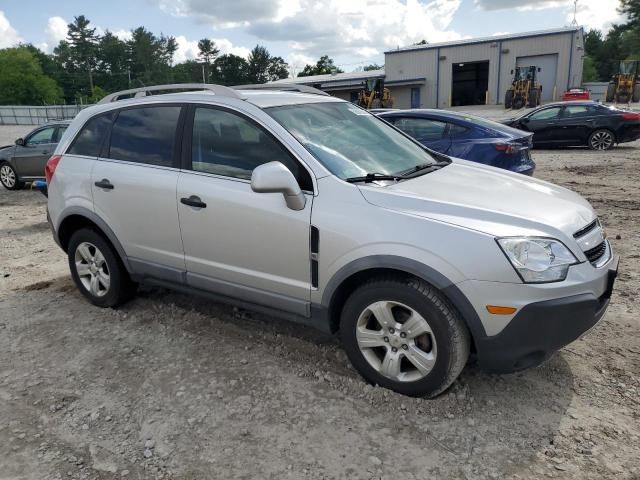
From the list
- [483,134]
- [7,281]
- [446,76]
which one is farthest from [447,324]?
[446,76]

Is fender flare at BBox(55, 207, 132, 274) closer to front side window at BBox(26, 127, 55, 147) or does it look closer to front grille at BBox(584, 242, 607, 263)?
front grille at BBox(584, 242, 607, 263)

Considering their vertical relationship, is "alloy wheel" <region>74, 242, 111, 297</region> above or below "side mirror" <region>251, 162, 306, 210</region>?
below

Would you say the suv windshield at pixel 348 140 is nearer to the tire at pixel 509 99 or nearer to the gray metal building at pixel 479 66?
the tire at pixel 509 99

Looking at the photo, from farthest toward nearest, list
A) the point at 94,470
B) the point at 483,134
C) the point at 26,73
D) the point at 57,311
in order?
the point at 26,73 → the point at 483,134 → the point at 57,311 → the point at 94,470

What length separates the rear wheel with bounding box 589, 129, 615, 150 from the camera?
562 inches

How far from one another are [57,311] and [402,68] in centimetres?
4084

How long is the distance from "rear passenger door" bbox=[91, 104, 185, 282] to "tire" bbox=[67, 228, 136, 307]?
28cm

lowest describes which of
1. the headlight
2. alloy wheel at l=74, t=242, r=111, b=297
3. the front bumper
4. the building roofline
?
alloy wheel at l=74, t=242, r=111, b=297

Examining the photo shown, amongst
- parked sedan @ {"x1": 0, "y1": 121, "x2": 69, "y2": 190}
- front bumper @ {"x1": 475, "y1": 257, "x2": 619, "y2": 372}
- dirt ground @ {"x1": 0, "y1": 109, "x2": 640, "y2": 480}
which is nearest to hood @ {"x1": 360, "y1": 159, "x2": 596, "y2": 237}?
front bumper @ {"x1": 475, "y1": 257, "x2": 619, "y2": 372}

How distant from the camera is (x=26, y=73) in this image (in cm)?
8350

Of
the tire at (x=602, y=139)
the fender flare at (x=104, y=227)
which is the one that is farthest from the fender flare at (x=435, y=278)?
the tire at (x=602, y=139)

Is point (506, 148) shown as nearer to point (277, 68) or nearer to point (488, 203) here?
point (488, 203)

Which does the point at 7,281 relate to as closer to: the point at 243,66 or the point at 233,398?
the point at 233,398

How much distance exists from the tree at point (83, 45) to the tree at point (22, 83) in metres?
9.66
